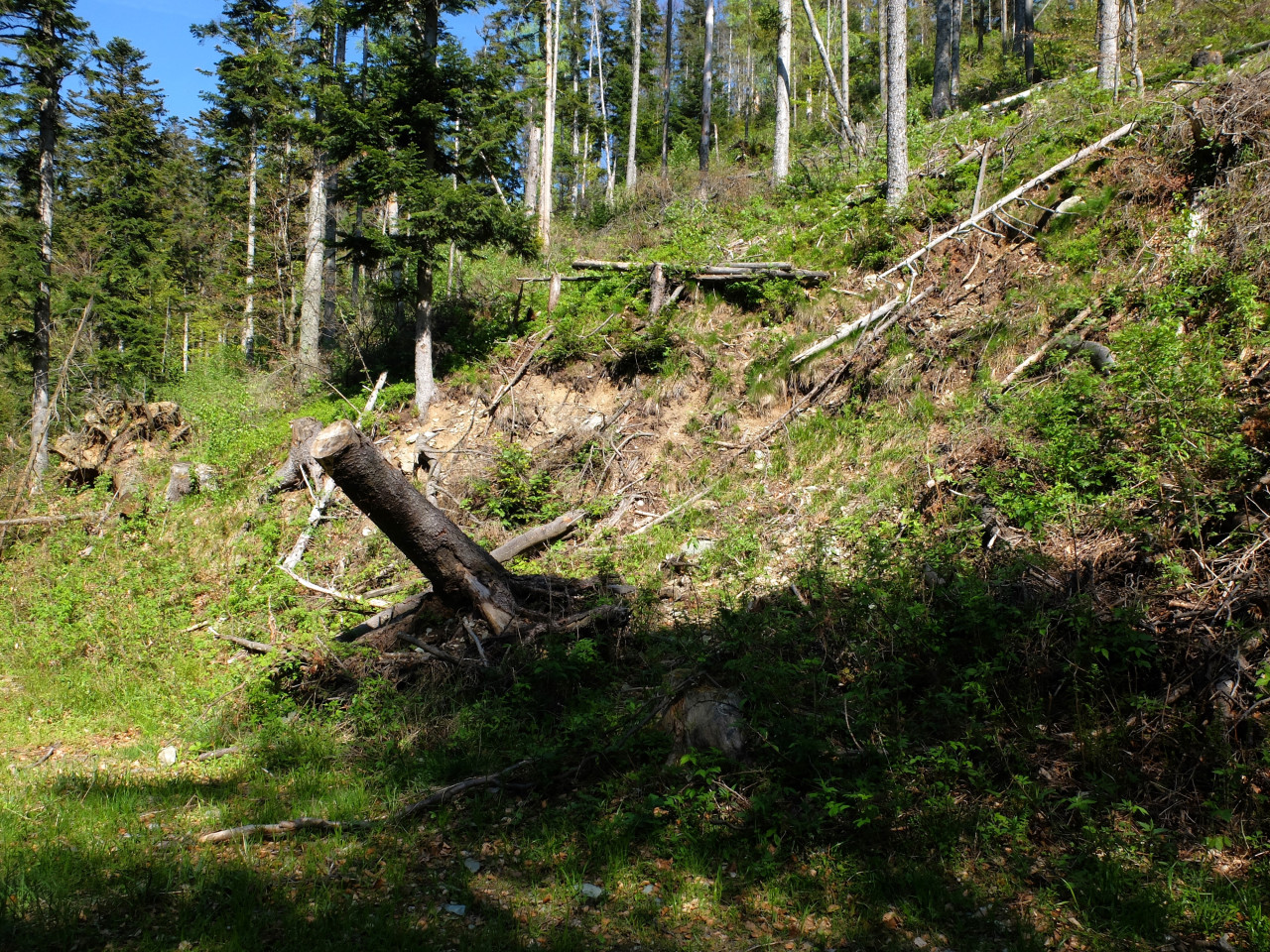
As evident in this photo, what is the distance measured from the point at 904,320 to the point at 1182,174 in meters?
3.37

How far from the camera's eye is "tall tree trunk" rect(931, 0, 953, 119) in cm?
1731

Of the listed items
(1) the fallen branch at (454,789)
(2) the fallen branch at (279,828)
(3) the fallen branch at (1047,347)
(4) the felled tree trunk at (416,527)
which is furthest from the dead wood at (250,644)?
(3) the fallen branch at (1047,347)

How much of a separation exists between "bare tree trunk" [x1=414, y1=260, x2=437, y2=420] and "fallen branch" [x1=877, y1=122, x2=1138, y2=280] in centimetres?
743

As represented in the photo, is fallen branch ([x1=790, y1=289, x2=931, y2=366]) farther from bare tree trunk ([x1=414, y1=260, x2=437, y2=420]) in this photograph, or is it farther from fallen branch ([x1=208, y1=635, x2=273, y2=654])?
fallen branch ([x1=208, y1=635, x2=273, y2=654])

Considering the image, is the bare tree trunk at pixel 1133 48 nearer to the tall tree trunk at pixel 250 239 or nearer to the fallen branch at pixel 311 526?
the fallen branch at pixel 311 526

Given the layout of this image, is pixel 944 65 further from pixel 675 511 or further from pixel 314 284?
pixel 314 284

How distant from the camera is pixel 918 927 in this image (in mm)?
3330

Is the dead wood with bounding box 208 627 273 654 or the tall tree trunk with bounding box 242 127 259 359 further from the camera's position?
the tall tree trunk with bounding box 242 127 259 359

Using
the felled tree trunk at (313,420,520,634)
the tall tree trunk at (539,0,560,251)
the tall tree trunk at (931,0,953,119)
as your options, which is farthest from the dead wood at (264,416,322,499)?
the tall tree trunk at (931,0,953,119)

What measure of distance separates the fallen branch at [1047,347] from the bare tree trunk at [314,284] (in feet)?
47.0

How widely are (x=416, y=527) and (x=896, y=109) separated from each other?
10.3 metres

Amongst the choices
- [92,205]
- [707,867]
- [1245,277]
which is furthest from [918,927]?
[92,205]

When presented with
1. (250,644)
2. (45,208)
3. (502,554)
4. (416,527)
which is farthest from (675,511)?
(45,208)

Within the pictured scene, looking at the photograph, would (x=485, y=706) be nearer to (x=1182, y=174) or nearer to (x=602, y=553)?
(x=602, y=553)
